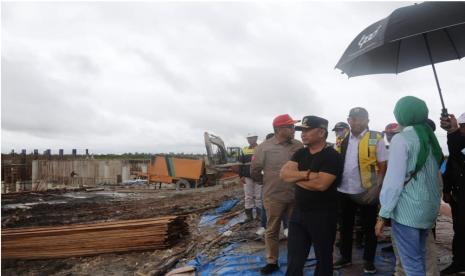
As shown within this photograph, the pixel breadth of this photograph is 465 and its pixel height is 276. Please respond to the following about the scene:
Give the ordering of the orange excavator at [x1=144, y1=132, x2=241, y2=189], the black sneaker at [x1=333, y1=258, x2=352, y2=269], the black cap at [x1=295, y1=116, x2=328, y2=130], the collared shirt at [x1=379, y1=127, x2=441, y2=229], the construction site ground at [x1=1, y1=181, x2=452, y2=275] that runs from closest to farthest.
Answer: the collared shirt at [x1=379, y1=127, x2=441, y2=229]
the black cap at [x1=295, y1=116, x2=328, y2=130]
the black sneaker at [x1=333, y1=258, x2=352, y2=269]
the construction site ground at [x1=1, y1=181, x2=452, y2=275]
the orange excavator at [x1=144, y1=132, x2=241, y2=189]

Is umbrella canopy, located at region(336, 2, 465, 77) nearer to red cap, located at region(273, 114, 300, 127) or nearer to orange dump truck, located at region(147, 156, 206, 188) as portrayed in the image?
red cap, located at region(273, 114, 300, 127)

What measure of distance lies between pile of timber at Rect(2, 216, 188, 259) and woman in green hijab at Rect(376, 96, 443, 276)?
478 cm

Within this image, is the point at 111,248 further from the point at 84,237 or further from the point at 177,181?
the point at 177,181

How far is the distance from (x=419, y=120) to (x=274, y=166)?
1892mm

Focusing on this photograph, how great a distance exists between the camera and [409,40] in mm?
4094

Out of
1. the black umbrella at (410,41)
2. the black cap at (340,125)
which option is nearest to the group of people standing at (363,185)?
the black umbrella at (410,41)

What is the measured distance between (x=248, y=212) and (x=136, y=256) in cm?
248

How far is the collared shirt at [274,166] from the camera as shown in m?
4.14

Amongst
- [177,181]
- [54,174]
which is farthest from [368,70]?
[54,174]

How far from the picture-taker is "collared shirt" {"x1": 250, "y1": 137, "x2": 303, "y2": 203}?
13.6ft

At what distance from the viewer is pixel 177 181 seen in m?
21.5

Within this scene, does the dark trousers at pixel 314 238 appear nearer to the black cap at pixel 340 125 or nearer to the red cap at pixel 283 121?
the red cap at pixel 283 121

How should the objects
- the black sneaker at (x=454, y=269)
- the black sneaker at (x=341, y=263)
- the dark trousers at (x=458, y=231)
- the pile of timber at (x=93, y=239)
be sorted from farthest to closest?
1. the pile of timber at (x=93, y=239)
2. the black sneaker at (x=341, y=263)
3. the black sneaker at (x=454, y=269)
4. the dark trousers at (x=458, y=231)

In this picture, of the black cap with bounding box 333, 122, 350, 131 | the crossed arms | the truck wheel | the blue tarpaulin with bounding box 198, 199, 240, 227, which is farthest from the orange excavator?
the crossed arms
